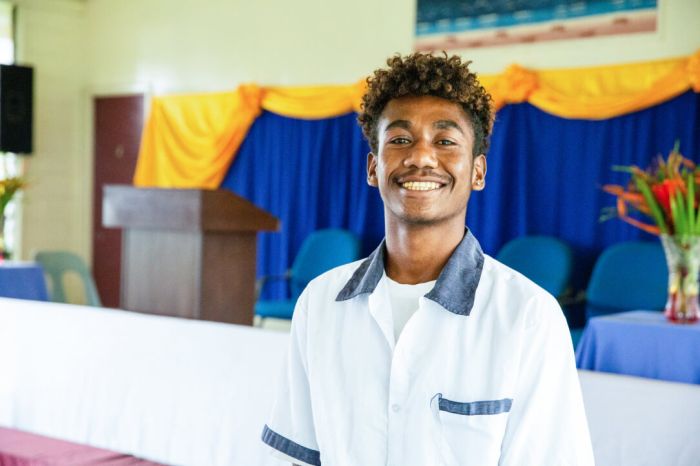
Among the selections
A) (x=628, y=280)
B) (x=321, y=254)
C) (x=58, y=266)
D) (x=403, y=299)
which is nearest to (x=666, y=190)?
(x=628, y=280)

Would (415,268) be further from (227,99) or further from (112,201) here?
(227,99)

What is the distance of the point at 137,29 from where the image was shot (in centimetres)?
940

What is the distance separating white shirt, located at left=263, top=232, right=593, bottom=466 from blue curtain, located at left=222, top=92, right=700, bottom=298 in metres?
4.64

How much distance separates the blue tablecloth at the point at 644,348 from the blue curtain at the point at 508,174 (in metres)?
2.07

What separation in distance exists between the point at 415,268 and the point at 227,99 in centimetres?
693

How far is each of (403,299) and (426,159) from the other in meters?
0.26

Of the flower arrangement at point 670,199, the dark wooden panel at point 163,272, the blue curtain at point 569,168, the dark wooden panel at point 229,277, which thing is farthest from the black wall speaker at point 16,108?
the flower arrangement at point 670,199

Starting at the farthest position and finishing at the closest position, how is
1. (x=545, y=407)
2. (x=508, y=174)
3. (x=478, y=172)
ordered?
1. (x=508, y=174)
2. (x=478, y=172)
3. (x=545, y=407)

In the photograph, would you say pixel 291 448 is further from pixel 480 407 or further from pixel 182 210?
A: pixel 182 210

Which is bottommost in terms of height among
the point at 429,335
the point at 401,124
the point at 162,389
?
the point at 162,389

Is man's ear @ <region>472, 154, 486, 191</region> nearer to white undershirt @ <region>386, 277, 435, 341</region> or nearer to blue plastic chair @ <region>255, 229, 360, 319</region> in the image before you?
white undershirt @ <region>386, 277, 435, 341</region>

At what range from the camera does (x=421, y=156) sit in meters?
1.58

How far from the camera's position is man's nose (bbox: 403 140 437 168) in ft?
5.19

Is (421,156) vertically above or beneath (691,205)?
above
